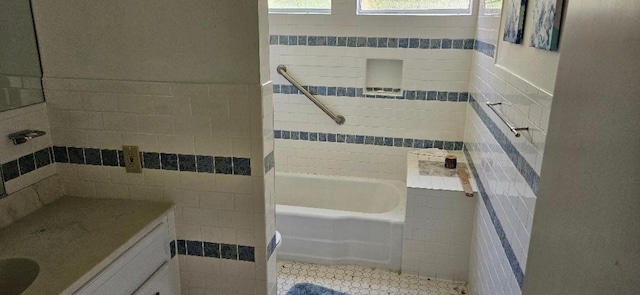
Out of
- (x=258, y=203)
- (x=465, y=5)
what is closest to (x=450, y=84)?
(x=465, y=5)

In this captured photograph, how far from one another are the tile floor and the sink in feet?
5.09

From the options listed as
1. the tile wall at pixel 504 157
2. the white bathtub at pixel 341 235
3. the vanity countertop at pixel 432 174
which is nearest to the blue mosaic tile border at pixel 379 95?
the tile wall at pixel 504 157

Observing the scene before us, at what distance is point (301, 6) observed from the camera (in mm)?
3289

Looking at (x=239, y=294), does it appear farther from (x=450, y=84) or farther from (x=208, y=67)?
(x=450, y=84)

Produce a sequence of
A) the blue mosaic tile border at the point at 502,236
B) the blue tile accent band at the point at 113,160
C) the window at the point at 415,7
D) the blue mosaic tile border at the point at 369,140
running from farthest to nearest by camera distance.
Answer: the blue mosaic tile border at the point at 369,140, the window at the point at 415,7, the blue tile accent band at the point at 113,160, the blue mosaic tile border at the point at 502,236

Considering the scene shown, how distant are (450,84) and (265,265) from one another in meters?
2.07

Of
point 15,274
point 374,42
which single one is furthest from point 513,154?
point 15,274

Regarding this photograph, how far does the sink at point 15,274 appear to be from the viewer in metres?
1.38

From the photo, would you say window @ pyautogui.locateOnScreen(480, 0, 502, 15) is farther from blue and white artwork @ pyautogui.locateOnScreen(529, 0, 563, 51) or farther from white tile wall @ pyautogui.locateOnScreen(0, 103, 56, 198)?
white tile wall @ pyautogui.locateOnScreen(0, 103, 56, 198)

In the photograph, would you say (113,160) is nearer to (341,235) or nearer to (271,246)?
(271,246)

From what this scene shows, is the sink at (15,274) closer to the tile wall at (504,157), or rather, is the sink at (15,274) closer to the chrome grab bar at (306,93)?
the tile wall at (504,157)

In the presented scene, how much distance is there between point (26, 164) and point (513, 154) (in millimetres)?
1948

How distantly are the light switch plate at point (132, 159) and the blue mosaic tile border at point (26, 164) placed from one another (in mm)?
321

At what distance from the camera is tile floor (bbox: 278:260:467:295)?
272 centimetres
